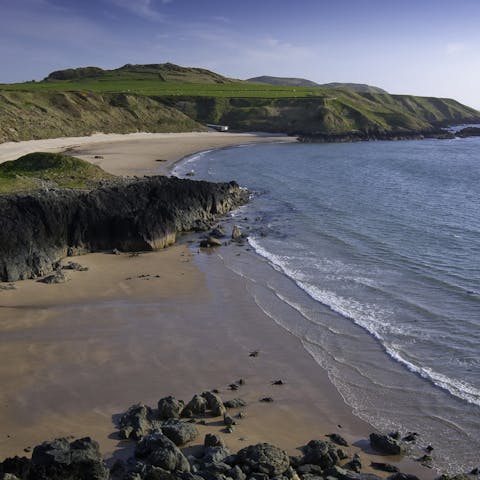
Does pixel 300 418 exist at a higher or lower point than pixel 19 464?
lower

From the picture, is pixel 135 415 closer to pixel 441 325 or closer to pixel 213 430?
pixel 213 430

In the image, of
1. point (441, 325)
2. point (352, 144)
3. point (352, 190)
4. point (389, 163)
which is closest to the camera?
point (441, 325)

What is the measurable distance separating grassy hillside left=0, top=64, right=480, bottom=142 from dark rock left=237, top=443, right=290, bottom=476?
2409 inches

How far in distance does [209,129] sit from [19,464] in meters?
98.6

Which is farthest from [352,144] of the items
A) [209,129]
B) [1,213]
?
[1,213]

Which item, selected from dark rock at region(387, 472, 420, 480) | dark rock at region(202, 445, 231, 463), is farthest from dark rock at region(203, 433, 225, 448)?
dark rock at region(387, 472, 420, 480)

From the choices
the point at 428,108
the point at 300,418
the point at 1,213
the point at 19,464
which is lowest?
the point at 300,418

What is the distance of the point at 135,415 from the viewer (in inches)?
506

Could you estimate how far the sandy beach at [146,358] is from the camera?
1312cm

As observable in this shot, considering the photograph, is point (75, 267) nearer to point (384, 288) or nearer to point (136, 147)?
point (384, 288)

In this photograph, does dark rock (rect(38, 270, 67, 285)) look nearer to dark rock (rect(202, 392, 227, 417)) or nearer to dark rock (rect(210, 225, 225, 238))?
dark rock (rect(210, 225, 225, 238))

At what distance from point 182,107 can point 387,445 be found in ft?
347

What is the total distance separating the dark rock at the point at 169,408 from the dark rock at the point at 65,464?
2.73 m

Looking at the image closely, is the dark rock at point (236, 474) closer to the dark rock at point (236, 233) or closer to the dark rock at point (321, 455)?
the dark rock at point (321, 455)
